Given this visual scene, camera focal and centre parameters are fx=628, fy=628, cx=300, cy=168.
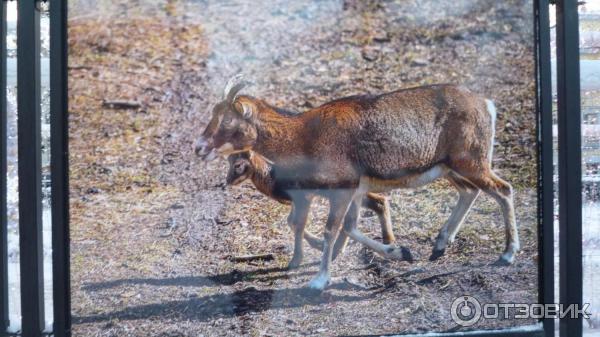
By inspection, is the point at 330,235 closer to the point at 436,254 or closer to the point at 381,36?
the point at 436,254

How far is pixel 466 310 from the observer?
11.5 feet

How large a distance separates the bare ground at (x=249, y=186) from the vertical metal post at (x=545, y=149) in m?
0.05

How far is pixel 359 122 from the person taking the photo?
3.41 metres

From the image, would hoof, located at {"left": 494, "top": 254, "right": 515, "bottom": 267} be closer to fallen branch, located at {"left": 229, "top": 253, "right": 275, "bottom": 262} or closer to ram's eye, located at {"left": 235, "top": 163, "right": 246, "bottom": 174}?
fallen branch, located at {"left": 229, "top": 253, "right": 275, "bottom": 262}

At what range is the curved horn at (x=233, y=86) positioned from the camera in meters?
3.32

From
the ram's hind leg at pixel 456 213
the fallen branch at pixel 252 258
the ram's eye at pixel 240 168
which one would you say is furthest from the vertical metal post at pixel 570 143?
the ram's eye at pixel 240 168

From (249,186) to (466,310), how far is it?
139 cm

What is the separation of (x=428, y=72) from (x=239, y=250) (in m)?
1.41

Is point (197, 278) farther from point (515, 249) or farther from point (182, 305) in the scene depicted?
point (515, 249)

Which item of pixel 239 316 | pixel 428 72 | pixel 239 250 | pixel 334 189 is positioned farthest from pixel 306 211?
pixel 428 72

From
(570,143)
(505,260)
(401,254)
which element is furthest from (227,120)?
(570,143)

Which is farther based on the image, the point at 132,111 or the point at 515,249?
the point at 515,249

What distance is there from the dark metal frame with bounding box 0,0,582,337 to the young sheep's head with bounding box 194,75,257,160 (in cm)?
73

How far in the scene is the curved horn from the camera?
3.32 metres
